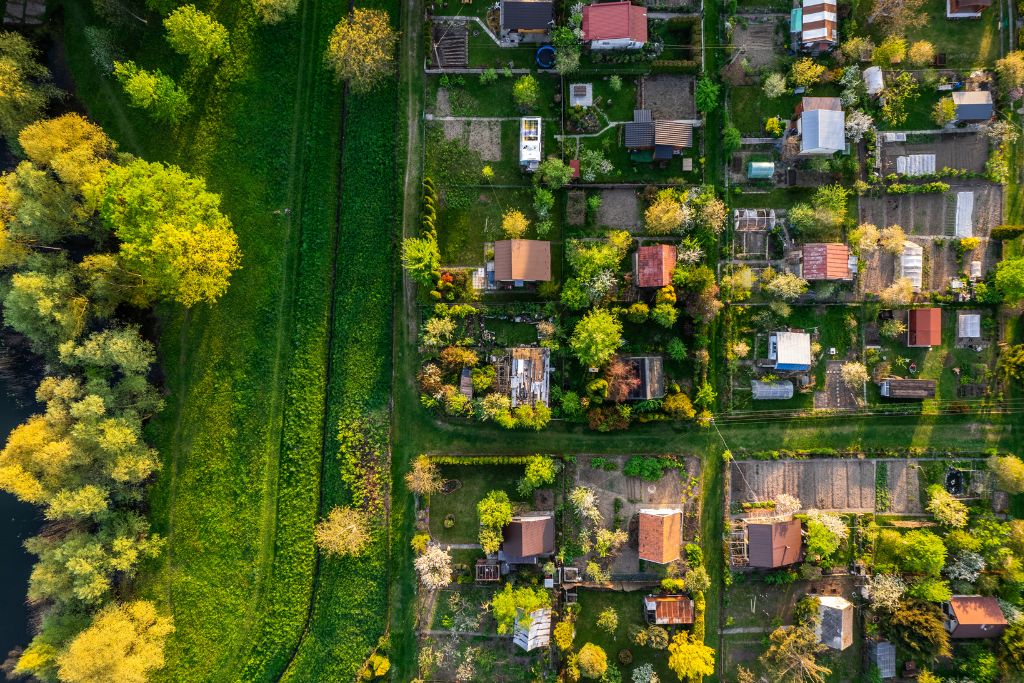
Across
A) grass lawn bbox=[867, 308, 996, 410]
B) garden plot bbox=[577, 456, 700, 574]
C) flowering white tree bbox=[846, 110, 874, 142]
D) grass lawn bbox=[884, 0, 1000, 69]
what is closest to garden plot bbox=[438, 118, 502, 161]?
garden plot bbox=[577, 456, 700, 574]

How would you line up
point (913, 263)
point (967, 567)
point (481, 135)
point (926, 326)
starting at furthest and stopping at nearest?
point (481, 135)
point (913, 263)
point (926, 326)
point (967, 567)

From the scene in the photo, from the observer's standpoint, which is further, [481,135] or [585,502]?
[481,135]

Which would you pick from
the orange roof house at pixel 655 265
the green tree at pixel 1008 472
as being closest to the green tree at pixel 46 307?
the orange roof house at pixel 655 265

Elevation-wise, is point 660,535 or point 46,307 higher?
point 46,307

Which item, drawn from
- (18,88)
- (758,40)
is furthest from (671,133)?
(18,88)

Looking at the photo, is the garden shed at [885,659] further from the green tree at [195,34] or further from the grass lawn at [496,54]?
the green tree at [195,34]

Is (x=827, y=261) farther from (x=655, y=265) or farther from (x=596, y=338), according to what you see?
(x=596, y=338)

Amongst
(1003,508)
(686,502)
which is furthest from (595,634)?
(1003,508)
